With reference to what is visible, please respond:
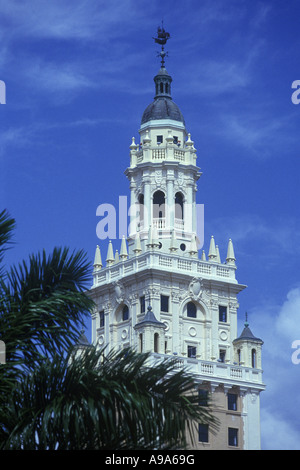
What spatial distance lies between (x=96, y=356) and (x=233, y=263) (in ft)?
305

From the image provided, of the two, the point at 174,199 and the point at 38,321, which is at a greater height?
the point at 174,199

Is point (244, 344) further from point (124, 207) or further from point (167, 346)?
point (124, 207)

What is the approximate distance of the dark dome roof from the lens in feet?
425

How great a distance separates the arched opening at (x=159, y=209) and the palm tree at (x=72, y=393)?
9288 cm

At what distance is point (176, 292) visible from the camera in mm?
118938

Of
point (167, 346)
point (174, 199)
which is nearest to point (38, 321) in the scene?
point (167, 346)

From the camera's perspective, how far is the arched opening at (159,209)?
124m

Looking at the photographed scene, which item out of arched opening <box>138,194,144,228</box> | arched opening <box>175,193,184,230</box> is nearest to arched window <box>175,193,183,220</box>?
arched opening <box>175,193,184,230</box>

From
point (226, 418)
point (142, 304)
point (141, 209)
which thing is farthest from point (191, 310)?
point (141, 209)

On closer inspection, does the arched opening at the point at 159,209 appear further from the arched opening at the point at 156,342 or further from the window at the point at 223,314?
the arched opening at the point at 156,342

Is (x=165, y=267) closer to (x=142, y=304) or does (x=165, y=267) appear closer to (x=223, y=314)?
(x=142, y=304)

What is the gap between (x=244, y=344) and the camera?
395ft
